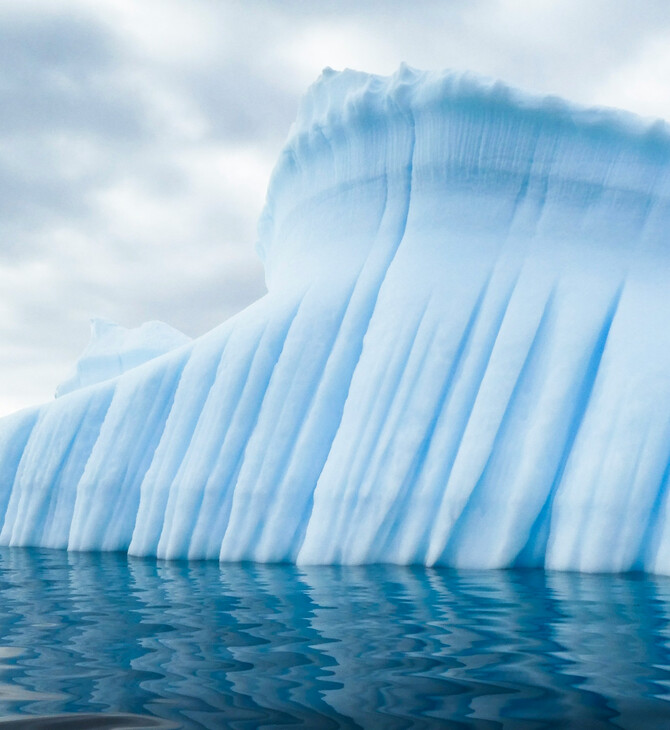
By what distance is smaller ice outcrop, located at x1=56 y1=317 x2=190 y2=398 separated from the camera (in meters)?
21.3

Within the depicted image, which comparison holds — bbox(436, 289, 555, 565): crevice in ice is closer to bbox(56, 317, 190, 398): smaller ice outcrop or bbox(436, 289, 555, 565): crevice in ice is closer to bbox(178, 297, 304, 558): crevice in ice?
bbox(178, 297, 304, 558): crevice in ice

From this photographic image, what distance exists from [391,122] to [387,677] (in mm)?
9824

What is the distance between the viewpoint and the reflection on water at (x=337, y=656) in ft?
8.59

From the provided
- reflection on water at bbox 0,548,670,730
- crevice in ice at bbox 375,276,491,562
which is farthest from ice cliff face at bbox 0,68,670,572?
reflection on water at bbox 0,548,670,730

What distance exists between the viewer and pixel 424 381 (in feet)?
31.7

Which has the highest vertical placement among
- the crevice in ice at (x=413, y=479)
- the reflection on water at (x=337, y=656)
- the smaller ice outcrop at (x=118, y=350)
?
the smaller ice outcrop at (x=118, y=350)

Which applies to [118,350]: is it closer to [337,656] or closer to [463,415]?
[463,415]

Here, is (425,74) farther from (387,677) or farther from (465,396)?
(387,677)

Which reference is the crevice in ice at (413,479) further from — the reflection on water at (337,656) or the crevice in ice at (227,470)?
the reflection on water at (337,656)

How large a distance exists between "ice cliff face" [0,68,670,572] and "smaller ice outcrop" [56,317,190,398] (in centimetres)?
835

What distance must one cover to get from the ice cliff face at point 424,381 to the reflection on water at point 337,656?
2256 mm

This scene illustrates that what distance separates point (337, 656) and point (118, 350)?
19.2 m

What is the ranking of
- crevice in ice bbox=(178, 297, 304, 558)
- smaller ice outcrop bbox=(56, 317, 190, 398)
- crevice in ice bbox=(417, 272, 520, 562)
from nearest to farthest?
crevice in ice bbox=(417, 272, 520, 562), crevice in ice bbox=(178, 297, 304, 558), smaller ice outcrop bbox=(56, 317, 190, 398)

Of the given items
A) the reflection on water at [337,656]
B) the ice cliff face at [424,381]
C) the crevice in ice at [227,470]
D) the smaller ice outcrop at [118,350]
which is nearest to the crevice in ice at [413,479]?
the ice cliff face at [424,381]
